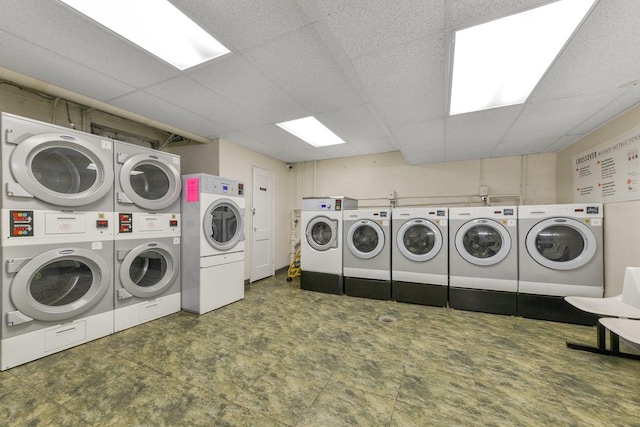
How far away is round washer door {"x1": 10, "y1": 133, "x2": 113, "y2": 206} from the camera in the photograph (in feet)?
6.22

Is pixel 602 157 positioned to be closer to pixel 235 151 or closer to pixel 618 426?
pixel 618 426

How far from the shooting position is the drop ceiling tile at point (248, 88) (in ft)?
6.47

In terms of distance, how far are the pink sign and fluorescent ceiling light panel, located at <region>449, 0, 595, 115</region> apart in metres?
2.82

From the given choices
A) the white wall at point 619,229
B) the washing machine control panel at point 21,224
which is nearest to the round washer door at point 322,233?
the washing machine control panel at point 21,224

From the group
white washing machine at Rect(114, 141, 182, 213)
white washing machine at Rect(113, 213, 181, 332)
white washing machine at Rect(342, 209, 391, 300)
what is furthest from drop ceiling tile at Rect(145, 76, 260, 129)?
white washing machine at Rect(342, 209, 391, 300)

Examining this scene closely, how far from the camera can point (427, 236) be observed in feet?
11.2

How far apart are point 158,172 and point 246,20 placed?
86.4 inches

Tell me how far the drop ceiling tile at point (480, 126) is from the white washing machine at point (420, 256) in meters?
0.98

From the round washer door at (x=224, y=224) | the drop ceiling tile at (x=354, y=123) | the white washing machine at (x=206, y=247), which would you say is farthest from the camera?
the round washer door at (x=224, y=224)

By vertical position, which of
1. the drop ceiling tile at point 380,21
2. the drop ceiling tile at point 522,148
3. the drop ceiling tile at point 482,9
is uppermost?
the drop ceiling tile at point 380,21

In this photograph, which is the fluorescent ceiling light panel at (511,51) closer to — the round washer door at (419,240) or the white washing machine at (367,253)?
the round washer door at (419,240)

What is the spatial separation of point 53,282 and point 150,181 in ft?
4.27

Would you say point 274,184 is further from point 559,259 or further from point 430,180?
point 559,259

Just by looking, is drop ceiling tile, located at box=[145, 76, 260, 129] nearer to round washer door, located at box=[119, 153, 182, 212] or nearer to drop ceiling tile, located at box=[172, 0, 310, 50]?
round washer door, located at box=[119, 153, 182, 212]
